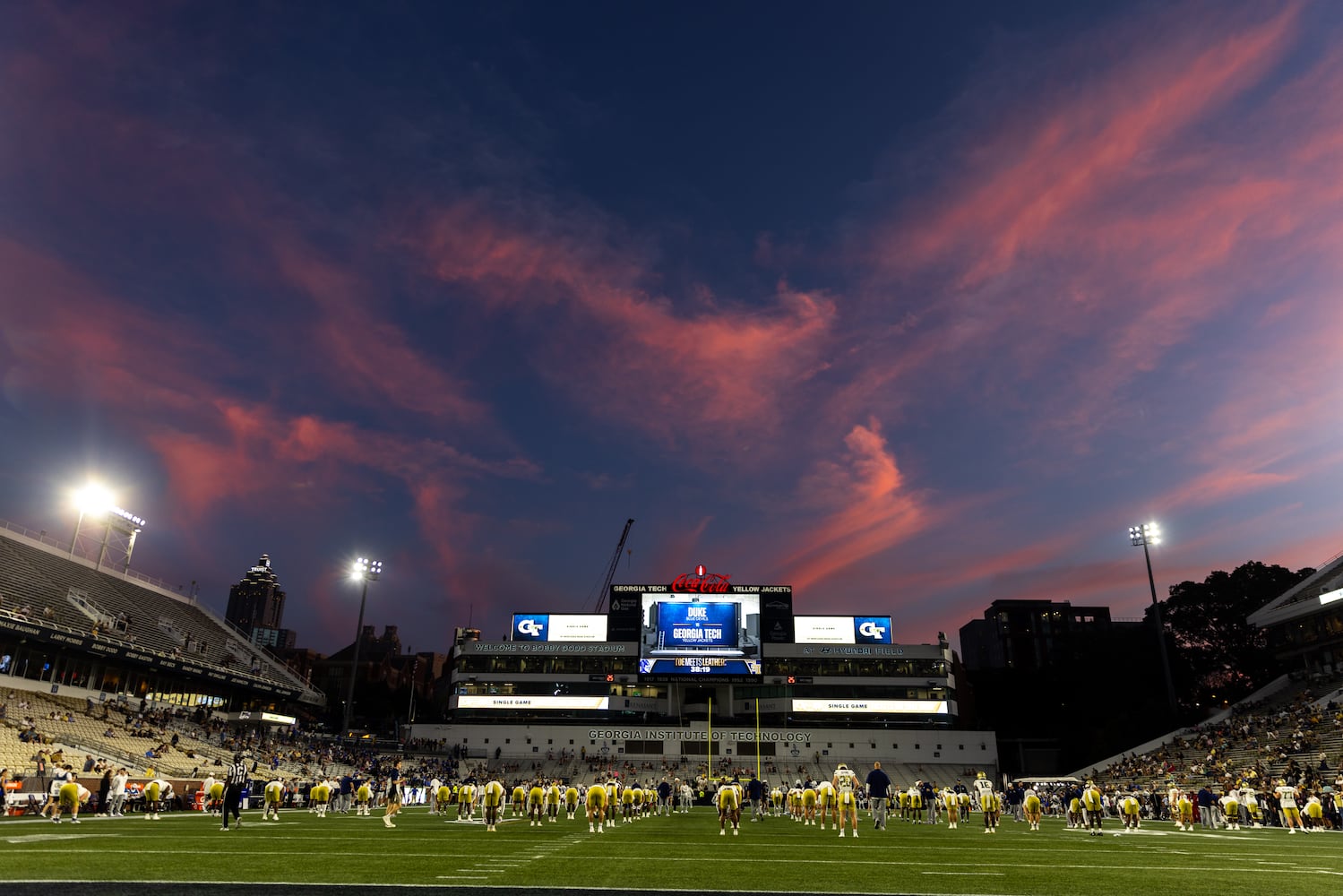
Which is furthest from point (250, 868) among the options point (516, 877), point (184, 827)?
point (184, 827)

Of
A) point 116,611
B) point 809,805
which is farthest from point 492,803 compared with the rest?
point 116,611

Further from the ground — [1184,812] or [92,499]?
[92,499]

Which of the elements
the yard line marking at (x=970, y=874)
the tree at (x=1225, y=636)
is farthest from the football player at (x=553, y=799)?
the tree at (x=1225, y=636)

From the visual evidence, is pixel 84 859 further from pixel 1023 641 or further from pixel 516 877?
pixel 1023 641

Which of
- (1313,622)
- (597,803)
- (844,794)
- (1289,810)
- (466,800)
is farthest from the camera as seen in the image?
(1313,622)

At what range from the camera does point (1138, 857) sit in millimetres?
14750

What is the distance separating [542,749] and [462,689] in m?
9.32

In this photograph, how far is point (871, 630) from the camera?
7488cm

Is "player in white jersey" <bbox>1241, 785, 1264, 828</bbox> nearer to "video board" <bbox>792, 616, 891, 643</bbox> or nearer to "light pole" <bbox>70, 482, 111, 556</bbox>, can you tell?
"video board" <bbox>792, 616, 891, 643</bbox>

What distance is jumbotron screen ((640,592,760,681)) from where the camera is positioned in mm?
62781

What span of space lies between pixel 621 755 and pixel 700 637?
14069mm

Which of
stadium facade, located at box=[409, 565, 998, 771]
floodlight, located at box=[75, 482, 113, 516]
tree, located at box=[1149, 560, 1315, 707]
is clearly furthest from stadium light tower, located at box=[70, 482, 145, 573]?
tree, located at box=[1149, 560, 1315, 707]

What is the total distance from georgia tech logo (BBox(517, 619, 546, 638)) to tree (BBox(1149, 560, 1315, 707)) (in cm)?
6034

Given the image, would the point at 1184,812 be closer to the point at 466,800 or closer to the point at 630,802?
the point at 630,802
